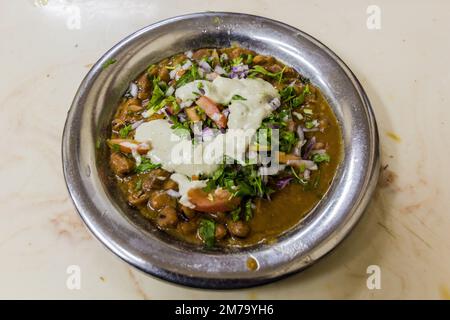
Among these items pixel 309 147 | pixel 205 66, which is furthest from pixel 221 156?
pixel 205 66

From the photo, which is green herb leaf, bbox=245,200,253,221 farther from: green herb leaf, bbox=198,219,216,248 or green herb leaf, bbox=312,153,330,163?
green herb leaf, bbox=312,153,330,163

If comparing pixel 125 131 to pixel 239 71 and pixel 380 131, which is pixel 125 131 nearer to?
pixel 239 71

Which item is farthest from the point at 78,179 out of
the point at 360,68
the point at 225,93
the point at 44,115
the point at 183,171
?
the point at 360,68

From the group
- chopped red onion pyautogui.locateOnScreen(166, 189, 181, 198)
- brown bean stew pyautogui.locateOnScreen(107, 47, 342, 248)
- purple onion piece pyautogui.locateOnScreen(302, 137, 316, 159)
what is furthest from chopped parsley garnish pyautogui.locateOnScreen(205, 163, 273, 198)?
purple onion piece pyautogui.locateOnScreen(302, 137, 316, 159)

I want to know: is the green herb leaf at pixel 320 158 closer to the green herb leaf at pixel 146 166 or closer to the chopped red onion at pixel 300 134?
the chopped red onion at pixel 300 134

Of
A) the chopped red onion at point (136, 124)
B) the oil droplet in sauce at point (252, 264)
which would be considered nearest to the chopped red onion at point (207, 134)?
the chopped red onion at point (136, 124)

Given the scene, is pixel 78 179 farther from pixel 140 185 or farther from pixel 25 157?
pixel 25 157

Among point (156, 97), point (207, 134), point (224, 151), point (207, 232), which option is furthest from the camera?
point (156, 97)
